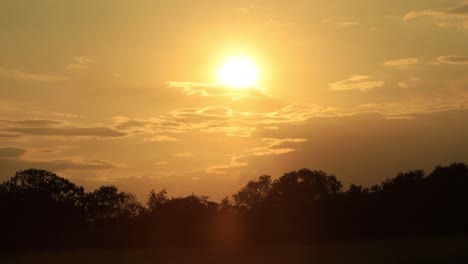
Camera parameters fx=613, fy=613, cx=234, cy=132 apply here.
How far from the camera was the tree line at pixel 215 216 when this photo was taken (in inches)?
2699

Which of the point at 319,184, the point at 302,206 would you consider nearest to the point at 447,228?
the point at 302,206

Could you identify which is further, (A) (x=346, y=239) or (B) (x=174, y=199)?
(B) (x=174, y=199)

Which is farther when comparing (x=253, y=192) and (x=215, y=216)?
(x=253, y=192)

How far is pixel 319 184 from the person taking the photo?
97.6 meters

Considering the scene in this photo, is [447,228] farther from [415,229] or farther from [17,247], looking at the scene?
[17,247]

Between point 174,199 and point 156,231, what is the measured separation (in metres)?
10.7

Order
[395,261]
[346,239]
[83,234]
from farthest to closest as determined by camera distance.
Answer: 1. [346,239]
2. [83,234]
3. [395,261]

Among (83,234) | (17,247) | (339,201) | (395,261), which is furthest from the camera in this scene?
(339,201)

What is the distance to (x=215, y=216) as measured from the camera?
253ft

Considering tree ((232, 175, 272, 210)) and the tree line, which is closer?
the tree line

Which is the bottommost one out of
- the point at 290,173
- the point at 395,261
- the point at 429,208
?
the point at 395,261

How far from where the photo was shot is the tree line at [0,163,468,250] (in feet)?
225

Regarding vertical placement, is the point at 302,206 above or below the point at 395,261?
above

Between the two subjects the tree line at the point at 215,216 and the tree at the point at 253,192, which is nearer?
the tree line at the point at 215,216
